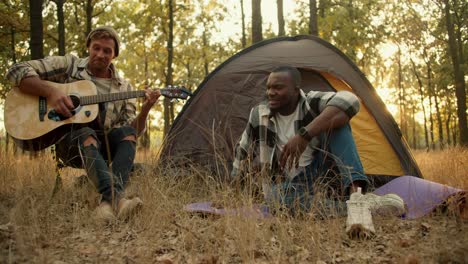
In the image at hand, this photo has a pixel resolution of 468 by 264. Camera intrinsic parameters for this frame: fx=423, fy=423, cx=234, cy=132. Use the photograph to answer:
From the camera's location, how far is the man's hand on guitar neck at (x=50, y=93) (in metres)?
3.28

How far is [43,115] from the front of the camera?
3.33m

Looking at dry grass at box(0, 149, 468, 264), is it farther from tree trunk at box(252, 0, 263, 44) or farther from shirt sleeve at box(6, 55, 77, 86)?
tree trunk at box(252, 0, 263, 44)

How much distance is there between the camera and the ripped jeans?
113 inches

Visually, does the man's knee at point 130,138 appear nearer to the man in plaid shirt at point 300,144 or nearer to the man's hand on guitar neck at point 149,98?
the man's hand on guitar neck at point 149,98

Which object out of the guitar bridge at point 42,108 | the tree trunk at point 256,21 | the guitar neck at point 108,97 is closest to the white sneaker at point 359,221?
the guitar neck at point 108,97

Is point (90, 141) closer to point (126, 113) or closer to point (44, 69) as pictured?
point (126, 113)

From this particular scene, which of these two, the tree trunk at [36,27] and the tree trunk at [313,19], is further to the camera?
the tree trunk at [313,19]

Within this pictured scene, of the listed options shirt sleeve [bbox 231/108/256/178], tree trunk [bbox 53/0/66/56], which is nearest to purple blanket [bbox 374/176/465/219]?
shirt sleeve [bbox 231/108/256/178]

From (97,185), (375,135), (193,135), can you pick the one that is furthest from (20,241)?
(375,135)

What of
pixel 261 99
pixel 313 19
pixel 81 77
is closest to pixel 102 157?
pixel 81 77

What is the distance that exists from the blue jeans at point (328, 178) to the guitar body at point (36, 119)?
65.0 inches

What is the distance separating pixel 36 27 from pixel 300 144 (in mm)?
3869

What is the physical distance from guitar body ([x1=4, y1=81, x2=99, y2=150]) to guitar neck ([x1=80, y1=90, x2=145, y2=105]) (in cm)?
4

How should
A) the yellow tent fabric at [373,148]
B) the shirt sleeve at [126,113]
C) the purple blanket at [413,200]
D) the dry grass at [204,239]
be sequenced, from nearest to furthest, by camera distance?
1. the dry grass at [204,239]
2. the purple blanket at [413,200]
3. the shirt sleeve at [126,113]
4. the yellow tent fabric at [373,148]
